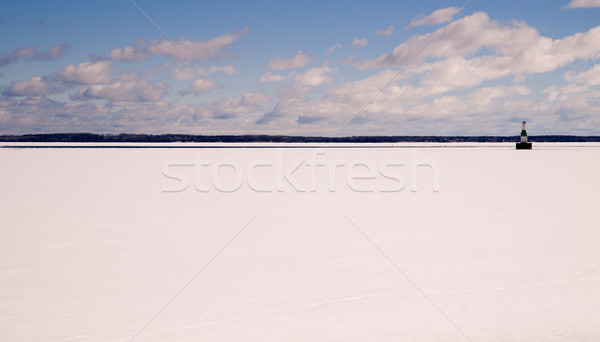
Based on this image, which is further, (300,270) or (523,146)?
(523,146)

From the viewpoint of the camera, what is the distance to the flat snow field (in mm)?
4504

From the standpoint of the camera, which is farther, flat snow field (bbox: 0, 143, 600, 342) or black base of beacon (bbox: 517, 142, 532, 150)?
black base of beacon (bbox: 517, 142, 532, 150)

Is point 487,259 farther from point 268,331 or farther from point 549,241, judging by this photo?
point 268,331

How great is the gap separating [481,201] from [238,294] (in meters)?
9.16

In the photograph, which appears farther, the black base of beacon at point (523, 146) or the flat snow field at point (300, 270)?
the black base of beacon at point (523, 146)

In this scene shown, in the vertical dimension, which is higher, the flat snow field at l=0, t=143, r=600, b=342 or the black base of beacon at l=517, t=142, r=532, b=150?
the black base of beacon at l=517, t=142, r=532, b=150

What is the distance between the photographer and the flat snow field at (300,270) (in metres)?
4.50

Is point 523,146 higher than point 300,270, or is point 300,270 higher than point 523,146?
point 523,146

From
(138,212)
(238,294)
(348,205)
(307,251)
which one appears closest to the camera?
(238,294)

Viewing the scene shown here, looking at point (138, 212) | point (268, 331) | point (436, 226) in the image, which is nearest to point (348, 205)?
point (436, 226)

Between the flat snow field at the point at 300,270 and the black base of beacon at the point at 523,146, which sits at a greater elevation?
the black base of beacon at the point at 523,146

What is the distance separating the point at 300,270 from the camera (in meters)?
6.29

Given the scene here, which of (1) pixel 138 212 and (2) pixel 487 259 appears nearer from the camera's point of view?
(2) pixel 487 259

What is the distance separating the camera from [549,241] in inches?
311
